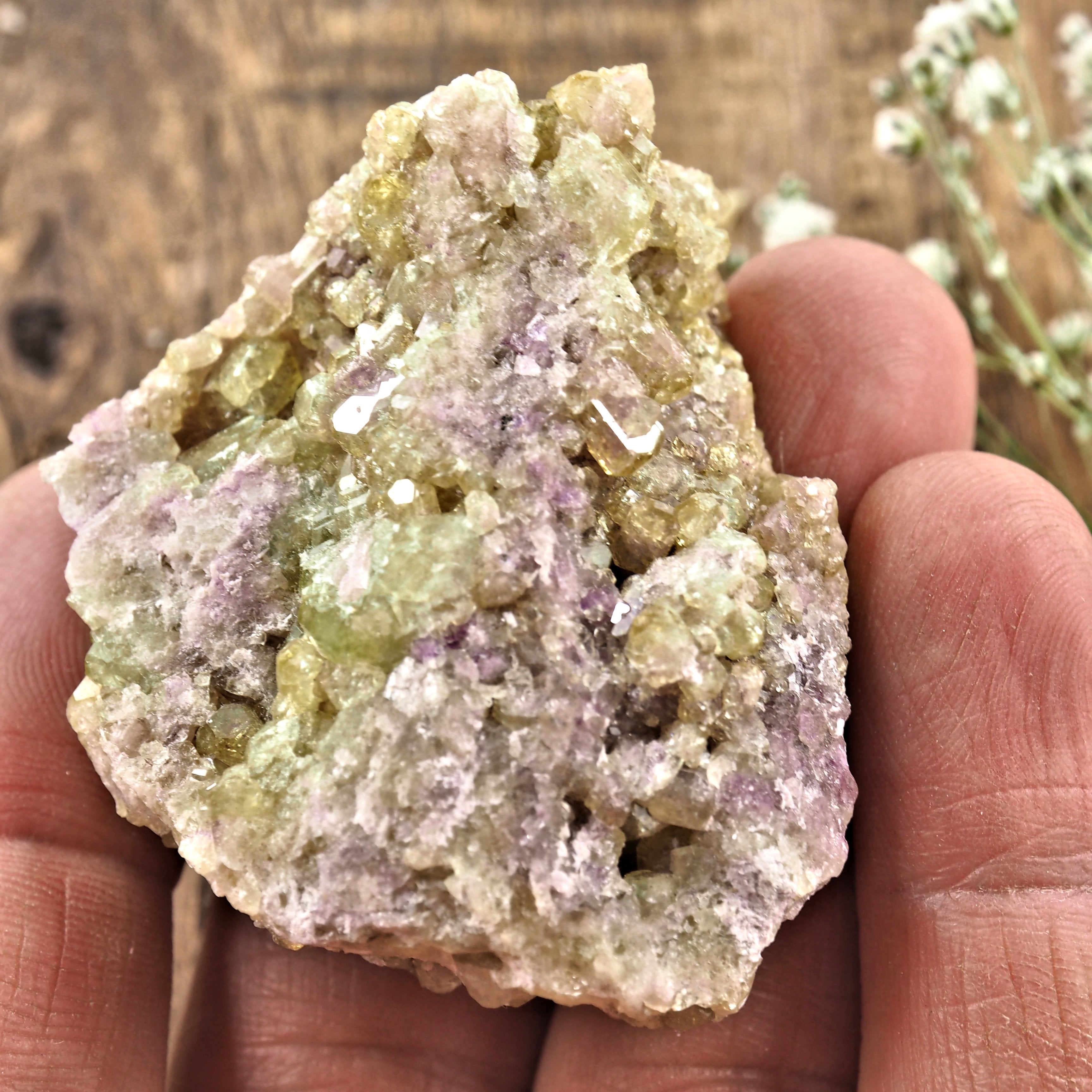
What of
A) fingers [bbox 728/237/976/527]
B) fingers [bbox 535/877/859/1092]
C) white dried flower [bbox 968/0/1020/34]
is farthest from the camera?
white dried flower [bbox 968/0/1020/34]

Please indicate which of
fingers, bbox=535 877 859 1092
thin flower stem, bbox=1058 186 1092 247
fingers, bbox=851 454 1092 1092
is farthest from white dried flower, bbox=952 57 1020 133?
fingers, bbox=535 877 859 1092

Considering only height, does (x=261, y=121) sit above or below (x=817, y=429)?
above

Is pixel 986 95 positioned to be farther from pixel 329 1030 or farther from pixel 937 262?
pixel 329 1030

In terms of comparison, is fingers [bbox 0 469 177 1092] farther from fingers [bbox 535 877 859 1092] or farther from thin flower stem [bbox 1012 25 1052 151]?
thin flower stem [bbox 1012 25 1052 151]

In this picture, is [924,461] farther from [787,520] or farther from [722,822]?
[722,822]

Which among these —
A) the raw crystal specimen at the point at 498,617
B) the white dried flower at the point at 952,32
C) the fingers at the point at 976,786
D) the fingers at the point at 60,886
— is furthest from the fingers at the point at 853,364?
the fingers at the point at 60,886

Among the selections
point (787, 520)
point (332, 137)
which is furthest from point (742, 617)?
point (332, 137)

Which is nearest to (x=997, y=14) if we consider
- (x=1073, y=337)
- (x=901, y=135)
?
(x=901, y=135)
